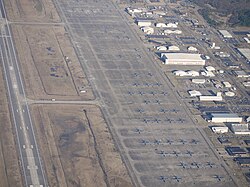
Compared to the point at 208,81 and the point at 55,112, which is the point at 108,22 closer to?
the point at 208,81

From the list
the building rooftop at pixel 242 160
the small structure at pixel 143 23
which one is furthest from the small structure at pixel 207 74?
the building rooftop at pixel 242 160

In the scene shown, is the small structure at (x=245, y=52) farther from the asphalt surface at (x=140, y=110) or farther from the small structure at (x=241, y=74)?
the asphalt surface at (x=140, y=110)

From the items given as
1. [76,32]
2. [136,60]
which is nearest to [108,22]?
[76,32]

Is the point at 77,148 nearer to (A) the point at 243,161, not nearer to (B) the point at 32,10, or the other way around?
(A) the point at 243,161

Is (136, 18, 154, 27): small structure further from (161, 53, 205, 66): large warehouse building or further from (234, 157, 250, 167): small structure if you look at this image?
(234, 157, 250, 167): small structure

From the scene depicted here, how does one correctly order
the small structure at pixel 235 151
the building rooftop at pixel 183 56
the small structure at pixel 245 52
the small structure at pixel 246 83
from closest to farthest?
the small structure at pixel 235 151
the small structure at pixel 246 83
the building rooftop at pixel 183 56
the small structure at pixel 245 52
